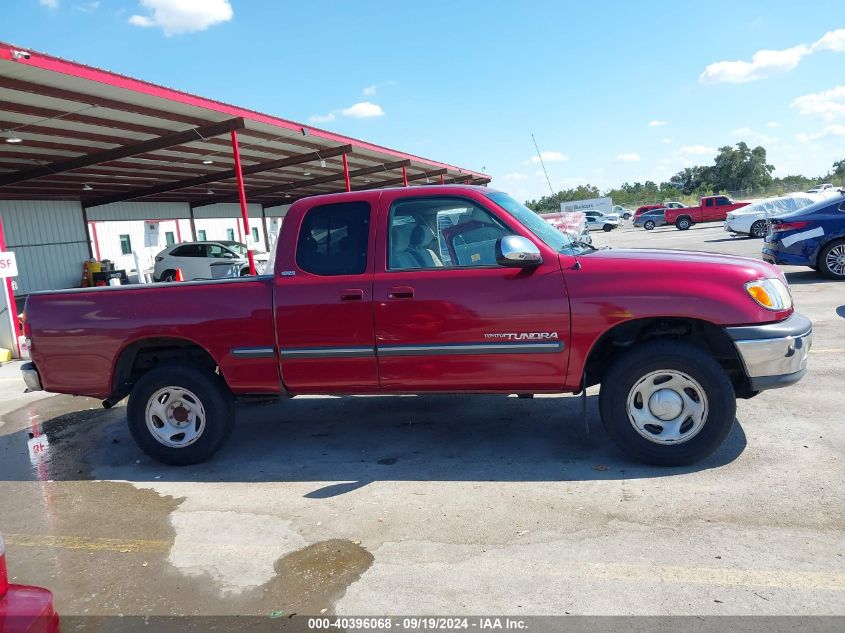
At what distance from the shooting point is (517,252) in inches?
158

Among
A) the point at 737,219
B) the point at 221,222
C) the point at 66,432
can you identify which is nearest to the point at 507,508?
the point at 66,432

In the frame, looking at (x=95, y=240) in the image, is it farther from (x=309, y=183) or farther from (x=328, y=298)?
(x=328, y=298)

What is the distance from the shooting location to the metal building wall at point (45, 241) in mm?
22391

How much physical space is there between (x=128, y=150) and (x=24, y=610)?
15725 mm

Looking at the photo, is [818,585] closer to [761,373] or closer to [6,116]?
[761,373]

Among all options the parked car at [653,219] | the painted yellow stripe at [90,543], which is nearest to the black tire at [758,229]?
the parked car at [653,219]

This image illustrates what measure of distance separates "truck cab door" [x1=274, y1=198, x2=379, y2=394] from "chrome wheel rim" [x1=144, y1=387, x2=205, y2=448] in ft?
2.73

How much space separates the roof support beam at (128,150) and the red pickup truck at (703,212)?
99.1 feet

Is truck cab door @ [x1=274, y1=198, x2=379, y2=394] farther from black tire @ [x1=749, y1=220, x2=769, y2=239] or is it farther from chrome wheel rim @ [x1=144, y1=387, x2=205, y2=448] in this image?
black tire @ [x1=749, y1=220, x2=769, y2=239]

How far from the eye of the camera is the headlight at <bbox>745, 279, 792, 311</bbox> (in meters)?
3.94

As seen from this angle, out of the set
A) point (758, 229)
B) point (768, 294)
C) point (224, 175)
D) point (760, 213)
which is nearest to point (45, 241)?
point (224, 175)

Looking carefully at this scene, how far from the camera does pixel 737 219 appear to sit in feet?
76.4

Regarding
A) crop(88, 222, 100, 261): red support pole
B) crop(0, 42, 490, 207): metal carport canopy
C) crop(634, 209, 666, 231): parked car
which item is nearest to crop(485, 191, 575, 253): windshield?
crop(0, 42, 490, 207): metal carport canopy

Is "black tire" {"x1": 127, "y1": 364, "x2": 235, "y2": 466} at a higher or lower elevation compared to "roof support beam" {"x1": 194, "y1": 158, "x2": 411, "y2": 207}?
lower
